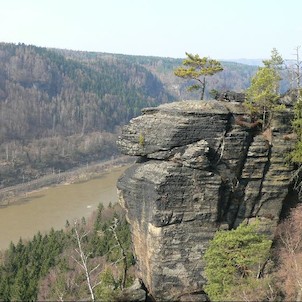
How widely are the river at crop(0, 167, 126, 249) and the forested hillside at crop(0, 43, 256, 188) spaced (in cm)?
1320

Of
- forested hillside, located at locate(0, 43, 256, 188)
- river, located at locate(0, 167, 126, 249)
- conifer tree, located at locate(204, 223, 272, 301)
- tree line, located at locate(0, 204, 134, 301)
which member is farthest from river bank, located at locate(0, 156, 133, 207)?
conifer tree, located at locate(204, 223, 272, 301)

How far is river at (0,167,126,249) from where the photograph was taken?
182ft

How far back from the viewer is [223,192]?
877 inches

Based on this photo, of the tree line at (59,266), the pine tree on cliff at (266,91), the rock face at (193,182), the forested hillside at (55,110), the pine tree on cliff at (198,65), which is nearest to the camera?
the rock face at (193,182)

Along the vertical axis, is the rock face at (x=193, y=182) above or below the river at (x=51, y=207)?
above

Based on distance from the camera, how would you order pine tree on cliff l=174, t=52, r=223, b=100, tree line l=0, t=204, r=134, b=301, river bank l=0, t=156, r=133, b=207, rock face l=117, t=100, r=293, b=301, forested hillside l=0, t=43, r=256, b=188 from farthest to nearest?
1. forested hillside l=0, t=43, r=256, b=188
2. river bank l=0, t=156, r=133, b=207
3. tree line l=0, t=204, r=134, b=301
4. pine tree on cliff l=174, t=52, r=223, b=100
5. rock face l=117, t=100, r=293, b=301

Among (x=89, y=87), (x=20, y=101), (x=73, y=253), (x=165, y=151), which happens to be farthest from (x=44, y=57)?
(x=165, y=151)

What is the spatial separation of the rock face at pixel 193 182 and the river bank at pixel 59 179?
51208 millimetres

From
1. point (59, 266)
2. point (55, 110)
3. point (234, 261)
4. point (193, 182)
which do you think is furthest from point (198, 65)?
point (55, 110)

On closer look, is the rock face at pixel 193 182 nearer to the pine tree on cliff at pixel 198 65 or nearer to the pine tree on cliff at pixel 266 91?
the pine tree on cliff at pixel 266 91

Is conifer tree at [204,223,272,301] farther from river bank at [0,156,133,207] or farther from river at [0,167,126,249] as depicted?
river bank at [0,156,133,207]

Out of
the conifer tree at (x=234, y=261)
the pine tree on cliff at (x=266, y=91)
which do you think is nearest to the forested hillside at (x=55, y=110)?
the pine tree on cliff at (x=266, y=91)

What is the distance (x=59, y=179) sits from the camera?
8681 cm

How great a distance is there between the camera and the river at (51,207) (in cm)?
5556
